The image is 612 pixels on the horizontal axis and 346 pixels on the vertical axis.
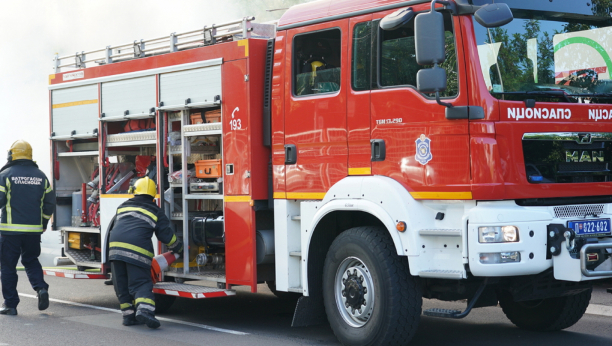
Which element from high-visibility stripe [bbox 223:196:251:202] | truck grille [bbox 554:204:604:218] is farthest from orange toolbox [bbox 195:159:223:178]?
truck grille [bbox 554:204:604:218]

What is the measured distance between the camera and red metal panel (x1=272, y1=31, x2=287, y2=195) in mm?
7223

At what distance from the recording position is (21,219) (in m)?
8.76

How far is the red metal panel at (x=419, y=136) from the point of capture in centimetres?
577

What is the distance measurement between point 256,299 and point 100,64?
3.59m

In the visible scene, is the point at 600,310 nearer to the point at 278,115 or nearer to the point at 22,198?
the point at 278,115

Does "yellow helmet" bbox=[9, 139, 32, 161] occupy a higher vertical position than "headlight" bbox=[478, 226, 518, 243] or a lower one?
higher

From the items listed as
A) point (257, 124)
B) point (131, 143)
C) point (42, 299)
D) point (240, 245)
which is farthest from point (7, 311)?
point (257, 124)

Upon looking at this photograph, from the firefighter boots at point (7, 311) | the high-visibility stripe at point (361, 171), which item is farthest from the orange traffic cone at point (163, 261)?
the high-visibility stripe at point (361, 171)

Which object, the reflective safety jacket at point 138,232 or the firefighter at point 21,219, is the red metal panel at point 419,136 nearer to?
the reflective safety jacket at point 138,232

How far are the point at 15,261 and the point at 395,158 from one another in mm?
4866

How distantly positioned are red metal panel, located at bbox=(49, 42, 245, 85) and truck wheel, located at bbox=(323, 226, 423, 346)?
2300 millimetres

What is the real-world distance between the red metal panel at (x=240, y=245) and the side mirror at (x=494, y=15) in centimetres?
296

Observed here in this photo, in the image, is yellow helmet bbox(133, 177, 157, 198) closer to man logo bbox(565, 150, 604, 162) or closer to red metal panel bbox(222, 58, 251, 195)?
red metal panel bbox(222, 58, 251, 195)

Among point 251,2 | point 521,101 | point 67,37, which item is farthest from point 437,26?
point 251,2
